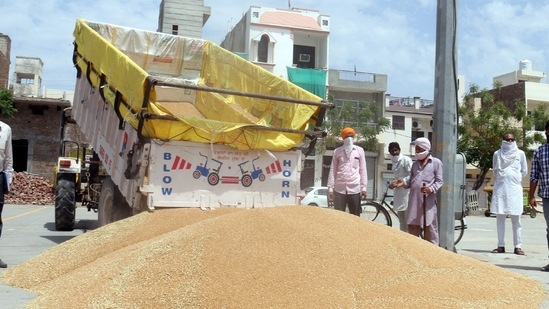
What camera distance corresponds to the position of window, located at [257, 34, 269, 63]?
4052 centimetres

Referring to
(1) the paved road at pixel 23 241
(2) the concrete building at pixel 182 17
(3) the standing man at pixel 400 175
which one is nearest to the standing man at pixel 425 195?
(3) the standing man at pixel 400 175

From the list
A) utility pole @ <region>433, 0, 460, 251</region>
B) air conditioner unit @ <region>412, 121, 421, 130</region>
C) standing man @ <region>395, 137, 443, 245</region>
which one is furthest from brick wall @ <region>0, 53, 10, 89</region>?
standing man @ <region>395, 137, 443, 245</region>

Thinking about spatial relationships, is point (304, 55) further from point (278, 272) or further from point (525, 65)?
point (278, 272)

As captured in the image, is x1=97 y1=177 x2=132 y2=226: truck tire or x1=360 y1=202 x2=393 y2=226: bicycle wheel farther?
x1=360 y1=202 x2=393 y2=226: bicycle wheel

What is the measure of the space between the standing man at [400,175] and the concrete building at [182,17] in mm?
34737

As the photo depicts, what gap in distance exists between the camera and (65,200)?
11016 mm

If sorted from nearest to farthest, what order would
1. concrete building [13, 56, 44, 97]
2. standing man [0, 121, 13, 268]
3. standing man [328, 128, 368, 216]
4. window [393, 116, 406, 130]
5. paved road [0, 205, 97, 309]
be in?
paved road [0, 205, 97, 309], standing man [0, 121, 13, 268], standing man [328, 128, 368, 216], window [393, 116, 406, 130], concrete building [13, 56, 44, 97]

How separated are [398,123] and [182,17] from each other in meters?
16.6

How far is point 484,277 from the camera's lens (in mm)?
5352

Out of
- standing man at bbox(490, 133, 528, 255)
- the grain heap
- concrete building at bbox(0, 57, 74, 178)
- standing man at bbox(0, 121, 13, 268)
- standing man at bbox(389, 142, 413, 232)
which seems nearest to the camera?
the grain heap

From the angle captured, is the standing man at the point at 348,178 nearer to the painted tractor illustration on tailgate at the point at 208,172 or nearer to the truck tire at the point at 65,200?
the painted tractor illustration on tailgate at the point at 208,172

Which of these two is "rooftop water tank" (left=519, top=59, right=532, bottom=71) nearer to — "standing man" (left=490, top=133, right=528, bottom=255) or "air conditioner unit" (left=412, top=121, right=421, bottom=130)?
"air conditioner unit" (left=412, top=121, right=421, bottom=130)

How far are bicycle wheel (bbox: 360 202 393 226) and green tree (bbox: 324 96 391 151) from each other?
2682cm

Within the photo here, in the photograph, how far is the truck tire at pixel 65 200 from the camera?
35.9ft
